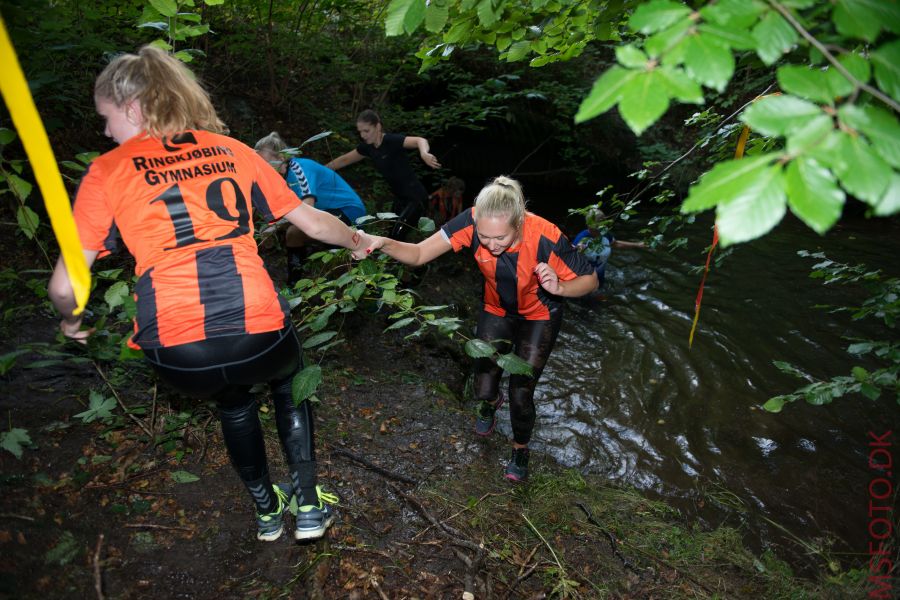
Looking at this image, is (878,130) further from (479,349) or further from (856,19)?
(479,349)

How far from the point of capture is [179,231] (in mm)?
1635

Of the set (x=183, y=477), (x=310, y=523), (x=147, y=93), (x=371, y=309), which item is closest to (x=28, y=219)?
(x=147, y=93)

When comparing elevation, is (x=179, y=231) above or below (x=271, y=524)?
above

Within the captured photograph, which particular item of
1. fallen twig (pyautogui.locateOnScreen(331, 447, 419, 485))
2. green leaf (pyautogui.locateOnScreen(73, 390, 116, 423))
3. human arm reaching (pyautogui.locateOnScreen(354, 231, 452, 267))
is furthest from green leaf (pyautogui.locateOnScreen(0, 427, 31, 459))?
human arm reaching (pyautogui.locateOnScreen(354, 231, 452, 267))

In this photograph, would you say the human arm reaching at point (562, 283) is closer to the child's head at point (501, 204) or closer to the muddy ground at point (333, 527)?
the child's head at point (501, 204)

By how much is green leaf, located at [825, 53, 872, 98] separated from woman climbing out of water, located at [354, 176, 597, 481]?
1871 mm

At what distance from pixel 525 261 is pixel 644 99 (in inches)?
85.3

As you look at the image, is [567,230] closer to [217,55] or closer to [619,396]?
[619,396]

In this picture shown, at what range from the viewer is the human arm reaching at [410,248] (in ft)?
8.30

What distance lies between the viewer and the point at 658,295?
744 cm

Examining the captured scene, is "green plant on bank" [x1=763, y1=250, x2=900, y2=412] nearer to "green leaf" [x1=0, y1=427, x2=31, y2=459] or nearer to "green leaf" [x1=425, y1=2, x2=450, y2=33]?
"green leaf" [x1=425, y1=2, x2=450, y2=33]

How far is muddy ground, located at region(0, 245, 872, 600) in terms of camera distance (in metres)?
2.06

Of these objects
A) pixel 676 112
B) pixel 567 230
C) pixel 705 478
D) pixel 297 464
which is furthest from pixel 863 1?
pixel 676 112

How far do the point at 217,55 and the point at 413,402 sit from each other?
6.45m
